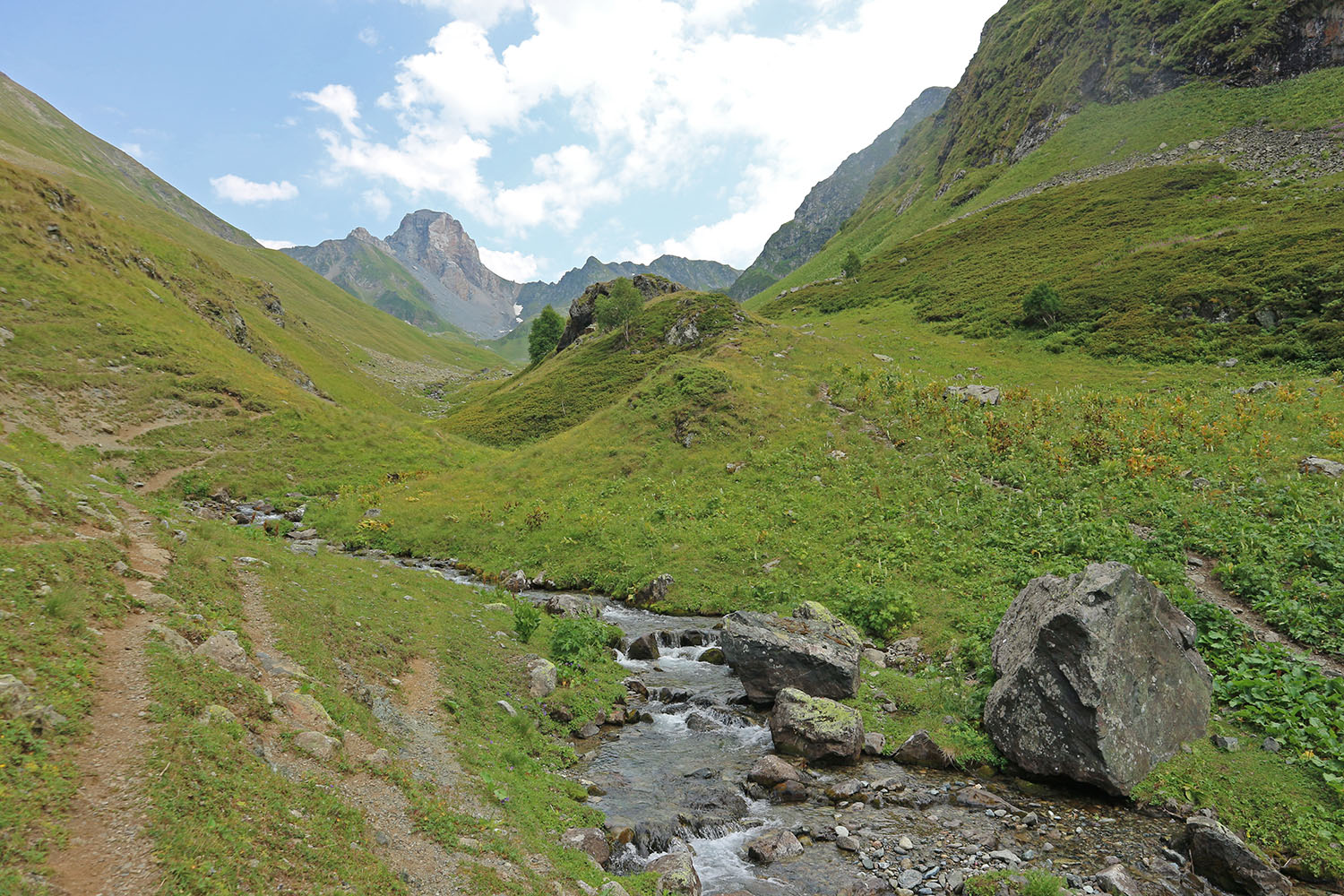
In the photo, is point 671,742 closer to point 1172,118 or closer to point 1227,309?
point 1227,309

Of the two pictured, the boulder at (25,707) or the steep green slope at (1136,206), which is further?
the steep green slope at (1136,206)

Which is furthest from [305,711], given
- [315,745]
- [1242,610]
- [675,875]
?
[1242,610]

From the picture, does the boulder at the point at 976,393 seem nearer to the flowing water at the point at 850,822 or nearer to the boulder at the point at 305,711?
the flowing water at the point at 850,822

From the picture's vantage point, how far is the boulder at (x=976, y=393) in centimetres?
4184

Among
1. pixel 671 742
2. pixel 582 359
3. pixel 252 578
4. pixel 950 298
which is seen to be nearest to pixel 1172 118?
pixel 950 298

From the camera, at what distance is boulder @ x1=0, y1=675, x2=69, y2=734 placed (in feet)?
24.2

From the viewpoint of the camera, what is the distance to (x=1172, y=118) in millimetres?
101812

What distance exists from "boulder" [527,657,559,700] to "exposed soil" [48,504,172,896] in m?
10.3

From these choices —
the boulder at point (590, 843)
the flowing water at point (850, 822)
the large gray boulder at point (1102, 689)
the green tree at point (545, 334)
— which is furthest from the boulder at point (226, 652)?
the green tree at point (545, 334)

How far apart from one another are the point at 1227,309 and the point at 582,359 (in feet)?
260

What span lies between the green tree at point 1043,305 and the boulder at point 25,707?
3087 inches

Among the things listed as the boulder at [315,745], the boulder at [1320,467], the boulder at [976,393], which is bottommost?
the boulder at [315,745]

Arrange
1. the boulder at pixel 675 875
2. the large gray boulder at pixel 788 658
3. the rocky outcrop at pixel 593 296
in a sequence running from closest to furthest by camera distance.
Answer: the boulder at pixel 675 875 < the large gray boulder at pixel 788 658 < the rocky outcrop at pixel 593 296

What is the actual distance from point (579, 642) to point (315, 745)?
11.3 metres
